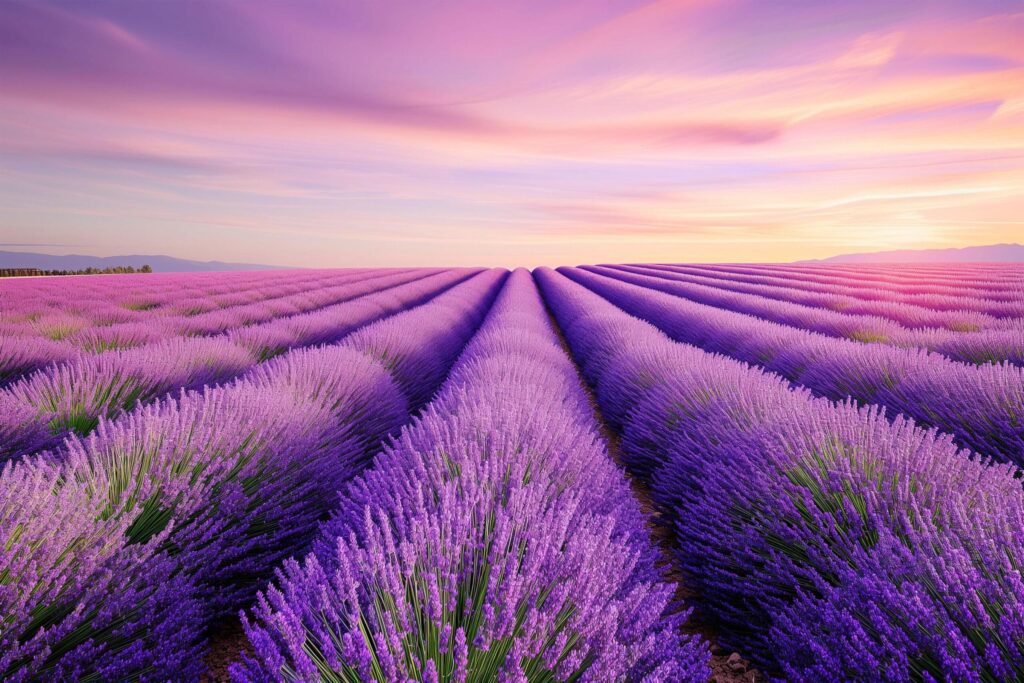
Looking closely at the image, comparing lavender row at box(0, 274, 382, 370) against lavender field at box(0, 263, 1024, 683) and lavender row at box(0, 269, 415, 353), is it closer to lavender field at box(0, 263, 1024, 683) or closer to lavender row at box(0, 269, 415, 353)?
lavender row at box(0, 269, 415, 353)

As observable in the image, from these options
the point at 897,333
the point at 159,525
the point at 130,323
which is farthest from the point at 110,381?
the point at 897,333

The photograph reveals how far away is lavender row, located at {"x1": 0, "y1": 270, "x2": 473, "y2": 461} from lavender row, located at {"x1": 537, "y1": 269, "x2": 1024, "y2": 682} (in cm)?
282

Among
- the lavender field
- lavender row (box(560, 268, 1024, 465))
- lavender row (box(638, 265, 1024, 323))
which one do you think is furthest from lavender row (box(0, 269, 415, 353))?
lavender row (box(638, 265, 1024, 323))

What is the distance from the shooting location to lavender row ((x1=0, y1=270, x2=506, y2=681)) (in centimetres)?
132

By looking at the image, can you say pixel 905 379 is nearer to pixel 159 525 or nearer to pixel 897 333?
pixel 897 333

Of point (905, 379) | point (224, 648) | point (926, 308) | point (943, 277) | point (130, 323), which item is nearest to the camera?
point (224, 648)

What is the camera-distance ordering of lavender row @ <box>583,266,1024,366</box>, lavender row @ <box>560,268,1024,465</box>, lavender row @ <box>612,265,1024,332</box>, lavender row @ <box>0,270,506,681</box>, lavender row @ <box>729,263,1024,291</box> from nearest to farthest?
1. lavender row @ <box>0,270,506,681</box>
2. lavender row @ <box>560,268,1024,465</box>
3. lavender row @ <box>583,266,1024,366</box>
4. lavender row @ <box>612,265,1024,332</box>
5. lavender row @ <box>729,263,1024,291</box>

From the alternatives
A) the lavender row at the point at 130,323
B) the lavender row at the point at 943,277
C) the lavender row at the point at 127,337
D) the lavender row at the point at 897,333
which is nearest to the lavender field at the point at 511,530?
the lavender row at the point at 897,333

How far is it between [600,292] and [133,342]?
531 inches

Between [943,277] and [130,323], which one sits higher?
[943,277]

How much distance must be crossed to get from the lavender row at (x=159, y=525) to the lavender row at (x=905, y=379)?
297 centimetres

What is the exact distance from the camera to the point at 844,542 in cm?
161

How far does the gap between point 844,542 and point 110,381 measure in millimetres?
4143

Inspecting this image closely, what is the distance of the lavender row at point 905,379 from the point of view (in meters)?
2.59
